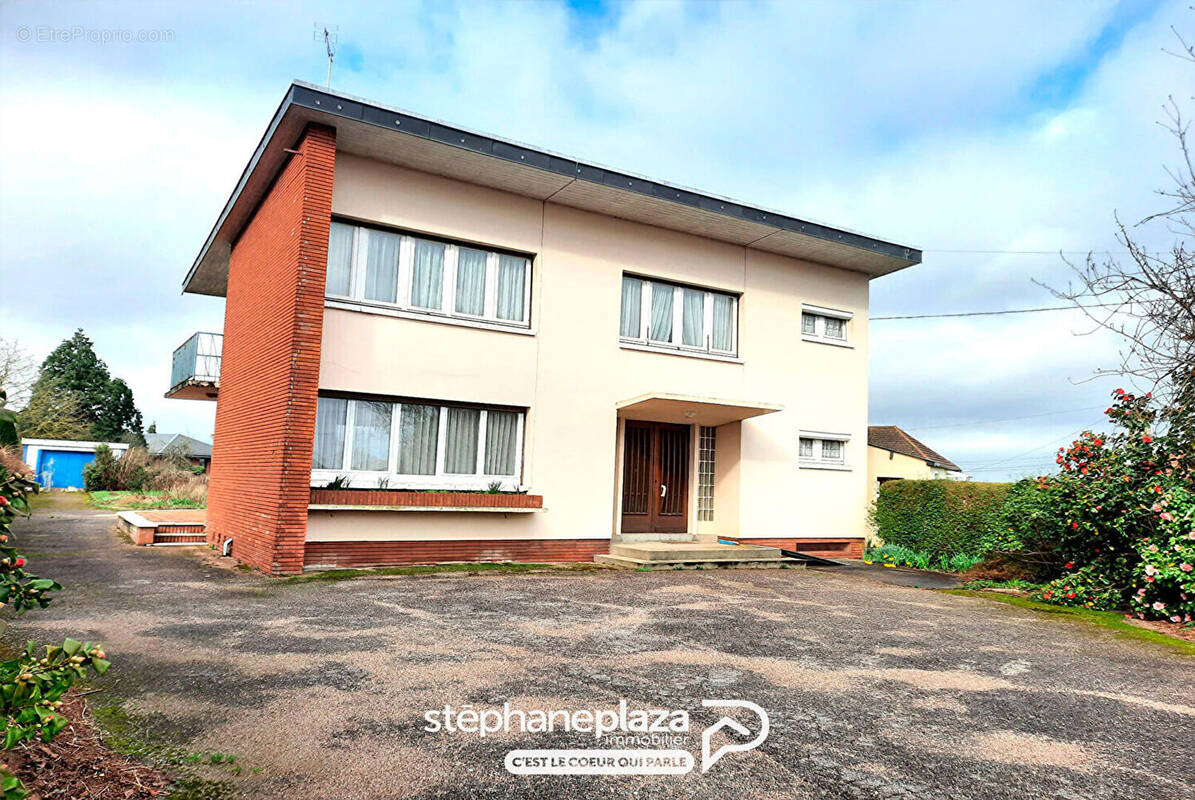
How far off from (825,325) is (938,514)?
14.7 ft

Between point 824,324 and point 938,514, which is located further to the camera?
point 824,324

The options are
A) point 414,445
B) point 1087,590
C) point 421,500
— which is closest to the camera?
point 1087,590

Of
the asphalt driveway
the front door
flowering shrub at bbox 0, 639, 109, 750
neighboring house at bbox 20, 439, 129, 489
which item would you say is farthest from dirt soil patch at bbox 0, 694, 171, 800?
neighboring house at bbox 20, 439, 129, 489

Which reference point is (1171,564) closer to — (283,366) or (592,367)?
(592,367)

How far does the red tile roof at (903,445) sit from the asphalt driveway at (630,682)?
30724mm

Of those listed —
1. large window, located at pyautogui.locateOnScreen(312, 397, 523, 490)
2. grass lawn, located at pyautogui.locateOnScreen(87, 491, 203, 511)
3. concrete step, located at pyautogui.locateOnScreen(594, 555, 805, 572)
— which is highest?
large window, located at pyautogui.locateOnScreen(312, 397, 523, 490)

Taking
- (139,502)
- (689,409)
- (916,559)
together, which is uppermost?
(689,409)

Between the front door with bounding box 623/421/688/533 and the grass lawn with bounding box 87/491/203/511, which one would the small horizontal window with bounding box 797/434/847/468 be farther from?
the grass lawn with bounding box 87/491/203/511

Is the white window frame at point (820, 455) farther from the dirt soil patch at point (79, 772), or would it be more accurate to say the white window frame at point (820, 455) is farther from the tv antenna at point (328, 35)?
the dirt soil patch at point (79, 772)

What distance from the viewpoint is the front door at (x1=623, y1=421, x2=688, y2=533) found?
14.8m

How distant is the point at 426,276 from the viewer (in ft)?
40.4

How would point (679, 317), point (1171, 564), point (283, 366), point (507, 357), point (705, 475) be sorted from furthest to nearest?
point (705, 475), point (679, 317), point (507, 357), point (283, 366), point (1171, 564)

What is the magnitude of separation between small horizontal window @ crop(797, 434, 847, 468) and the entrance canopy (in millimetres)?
2038

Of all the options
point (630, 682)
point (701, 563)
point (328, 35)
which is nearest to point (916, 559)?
point (701, 563)
